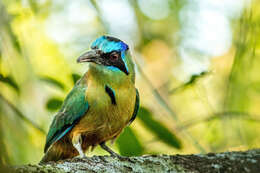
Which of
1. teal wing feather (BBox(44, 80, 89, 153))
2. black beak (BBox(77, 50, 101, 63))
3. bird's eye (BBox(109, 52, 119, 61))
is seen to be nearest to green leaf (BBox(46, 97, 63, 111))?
teal wing feather (BBox(44, 80, 89, 153))

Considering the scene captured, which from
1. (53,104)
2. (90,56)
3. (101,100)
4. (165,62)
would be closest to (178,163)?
(101,100)

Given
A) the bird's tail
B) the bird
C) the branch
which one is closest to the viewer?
the branch

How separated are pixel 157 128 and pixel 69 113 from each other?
0.91 meters

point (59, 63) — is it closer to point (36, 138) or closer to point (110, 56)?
point (36, 138)

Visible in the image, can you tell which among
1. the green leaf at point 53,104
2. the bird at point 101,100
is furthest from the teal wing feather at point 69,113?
the green leaf at point 53,104

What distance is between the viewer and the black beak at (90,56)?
3.60 m

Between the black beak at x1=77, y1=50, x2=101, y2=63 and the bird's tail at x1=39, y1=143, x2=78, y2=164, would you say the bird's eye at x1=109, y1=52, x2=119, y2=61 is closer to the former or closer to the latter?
the black beak at x1=77, y1=50, x2=101, y2=63

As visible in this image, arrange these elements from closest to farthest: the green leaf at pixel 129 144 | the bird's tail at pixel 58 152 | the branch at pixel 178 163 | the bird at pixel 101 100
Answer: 1. the branch at pixel 178 163
2. the green leaf at pixel 129 144
3. the bird at pixel 101 100
4. the bird's tail at pixel 58 152

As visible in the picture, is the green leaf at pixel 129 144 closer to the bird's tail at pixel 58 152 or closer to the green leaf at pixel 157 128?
the green leaf at pixel 157 128

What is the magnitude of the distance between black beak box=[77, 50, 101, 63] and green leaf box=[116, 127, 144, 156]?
0.77m

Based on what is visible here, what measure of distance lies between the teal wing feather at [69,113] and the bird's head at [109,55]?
0.31 meters

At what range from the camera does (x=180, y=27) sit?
26.2 feet

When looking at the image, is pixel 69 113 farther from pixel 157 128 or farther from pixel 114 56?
pixel 157 128

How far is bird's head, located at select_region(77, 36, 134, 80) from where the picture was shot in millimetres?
3729
